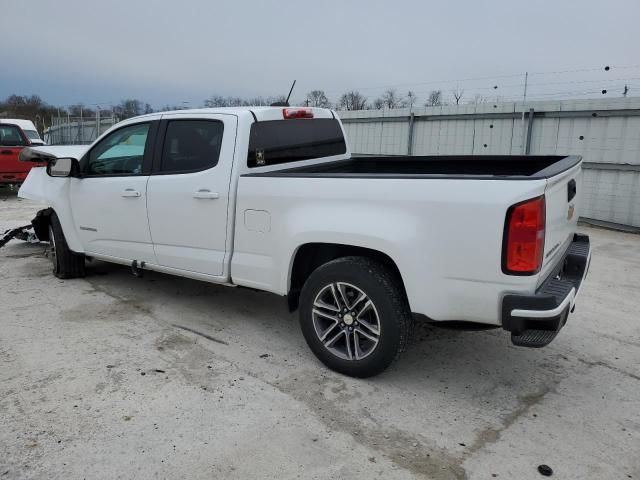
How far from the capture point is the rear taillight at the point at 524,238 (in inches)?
106

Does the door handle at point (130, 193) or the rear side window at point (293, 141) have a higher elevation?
the rear side window at point (293, 141)

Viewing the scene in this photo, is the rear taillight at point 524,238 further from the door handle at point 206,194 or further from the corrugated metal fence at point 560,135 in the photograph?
the corrugated metal fence at point 560,135

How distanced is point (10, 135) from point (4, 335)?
35.3ft

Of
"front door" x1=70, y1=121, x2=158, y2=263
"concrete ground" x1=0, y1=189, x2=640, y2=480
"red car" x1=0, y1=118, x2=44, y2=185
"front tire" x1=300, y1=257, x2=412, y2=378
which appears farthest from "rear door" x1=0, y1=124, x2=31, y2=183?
"front tire" x1=300, y1=257, x2=412, y2=378

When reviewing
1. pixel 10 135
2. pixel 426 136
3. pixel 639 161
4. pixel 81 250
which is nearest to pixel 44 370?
pixel 81 250

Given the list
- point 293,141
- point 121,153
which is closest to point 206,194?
point 293,141

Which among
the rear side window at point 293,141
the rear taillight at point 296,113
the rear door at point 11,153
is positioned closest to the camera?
the rear side window at point 293,141

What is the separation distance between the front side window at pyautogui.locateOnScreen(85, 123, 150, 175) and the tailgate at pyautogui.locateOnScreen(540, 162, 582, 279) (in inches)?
133

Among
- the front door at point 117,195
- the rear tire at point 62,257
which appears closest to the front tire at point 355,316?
the front door at point 117,195

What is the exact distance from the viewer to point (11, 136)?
13.0 meters

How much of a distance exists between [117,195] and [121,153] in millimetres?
467

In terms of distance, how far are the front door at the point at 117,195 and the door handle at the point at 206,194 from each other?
0.70 meters

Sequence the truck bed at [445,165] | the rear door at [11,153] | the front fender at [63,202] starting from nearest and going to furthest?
the truck bed at [445,165] → the front fender at [63,202] → the rear door at [11,153]

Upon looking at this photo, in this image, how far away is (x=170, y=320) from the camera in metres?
4.57
